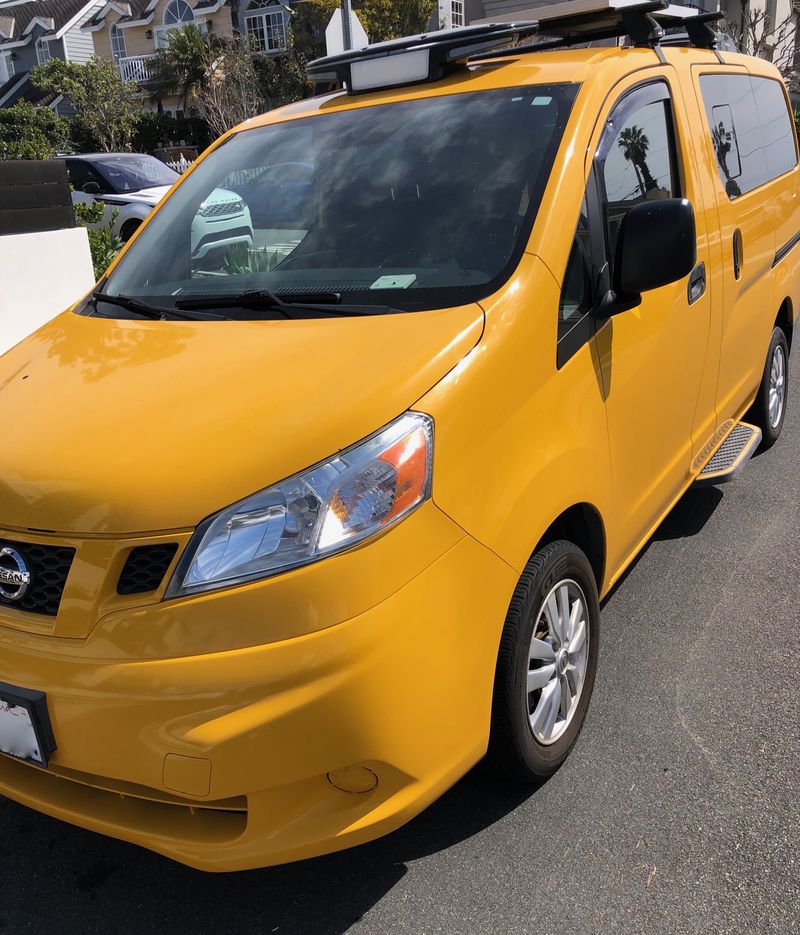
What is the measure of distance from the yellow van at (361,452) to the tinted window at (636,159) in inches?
0.6

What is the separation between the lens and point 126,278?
10.2ft

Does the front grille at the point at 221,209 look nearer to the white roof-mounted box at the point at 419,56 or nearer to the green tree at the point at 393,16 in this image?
the white roof-mounted box at the point at 419,56

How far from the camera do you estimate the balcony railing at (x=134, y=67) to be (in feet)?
158

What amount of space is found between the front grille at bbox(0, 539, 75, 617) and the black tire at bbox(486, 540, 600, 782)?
3.40 ft

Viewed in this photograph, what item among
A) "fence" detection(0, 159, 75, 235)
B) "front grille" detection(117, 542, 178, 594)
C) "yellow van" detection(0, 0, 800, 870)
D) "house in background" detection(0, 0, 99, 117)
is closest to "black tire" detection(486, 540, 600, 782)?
"yellow van" detection(0, 0, 800, 870)

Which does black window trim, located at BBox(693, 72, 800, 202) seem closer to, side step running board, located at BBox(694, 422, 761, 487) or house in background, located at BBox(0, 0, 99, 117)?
side step running board, located at BBox(694, 422, 761, 487)

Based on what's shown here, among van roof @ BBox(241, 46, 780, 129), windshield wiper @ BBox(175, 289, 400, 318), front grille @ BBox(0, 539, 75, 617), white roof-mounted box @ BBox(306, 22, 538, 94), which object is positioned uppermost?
white roof-mounted box @ BBox(306, 22, 538, 94)

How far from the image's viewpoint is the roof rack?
300 cm

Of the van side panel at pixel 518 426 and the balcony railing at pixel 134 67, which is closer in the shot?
the van side panel at pixel 518 426

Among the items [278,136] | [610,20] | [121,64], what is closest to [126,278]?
[278,136]

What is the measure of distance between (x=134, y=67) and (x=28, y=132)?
3992 centimetres

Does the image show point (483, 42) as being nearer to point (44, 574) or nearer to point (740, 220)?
point (740, 220)

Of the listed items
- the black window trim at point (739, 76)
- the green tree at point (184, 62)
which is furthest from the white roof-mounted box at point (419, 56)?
the green tree at point (184, 62)

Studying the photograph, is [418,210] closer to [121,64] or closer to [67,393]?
[67,393]
